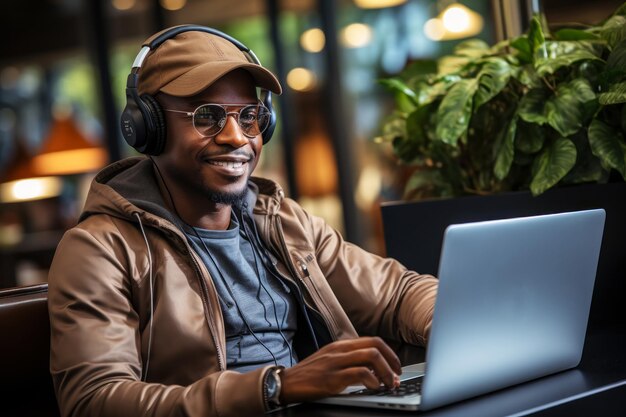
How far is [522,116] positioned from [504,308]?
0.99 m

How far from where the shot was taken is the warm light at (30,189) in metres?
7.38

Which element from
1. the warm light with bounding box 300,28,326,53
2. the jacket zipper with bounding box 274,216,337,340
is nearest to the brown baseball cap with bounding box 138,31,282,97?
the jacket zipper with bounding box 274,216,337,340

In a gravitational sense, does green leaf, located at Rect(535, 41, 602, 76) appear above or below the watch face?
above

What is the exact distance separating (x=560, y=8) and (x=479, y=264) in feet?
13.4

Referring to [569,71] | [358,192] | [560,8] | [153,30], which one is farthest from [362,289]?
[153,30]

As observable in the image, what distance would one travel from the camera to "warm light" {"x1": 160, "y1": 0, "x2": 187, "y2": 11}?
695cm

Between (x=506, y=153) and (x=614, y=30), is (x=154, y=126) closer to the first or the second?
(x=506, y=153)

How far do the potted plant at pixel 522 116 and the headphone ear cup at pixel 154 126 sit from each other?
78 centimetres

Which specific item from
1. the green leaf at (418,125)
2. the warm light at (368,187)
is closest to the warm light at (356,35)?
the warm light at (368,187)

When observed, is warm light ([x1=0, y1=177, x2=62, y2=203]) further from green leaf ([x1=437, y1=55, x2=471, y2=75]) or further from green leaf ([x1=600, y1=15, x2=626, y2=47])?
green leaf ([x1=600, y1=15, x2=626, y2=47])

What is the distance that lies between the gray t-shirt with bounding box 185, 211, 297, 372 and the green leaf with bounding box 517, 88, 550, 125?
75 cm

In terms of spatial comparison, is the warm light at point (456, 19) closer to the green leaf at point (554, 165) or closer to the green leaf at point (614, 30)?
the green leaf at point (614, 30)

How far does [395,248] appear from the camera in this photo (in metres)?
2.45

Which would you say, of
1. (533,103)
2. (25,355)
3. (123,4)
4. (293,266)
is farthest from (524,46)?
(123,4)
